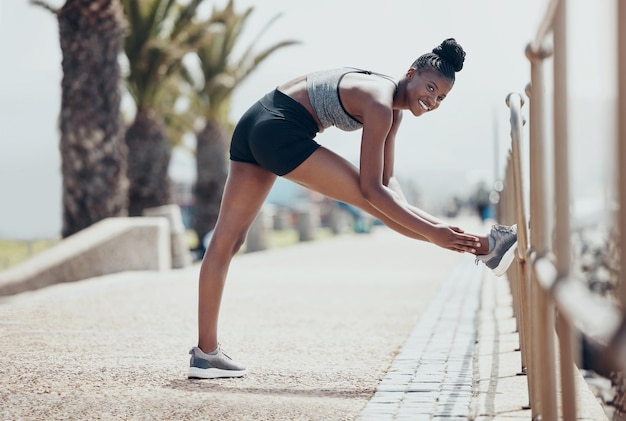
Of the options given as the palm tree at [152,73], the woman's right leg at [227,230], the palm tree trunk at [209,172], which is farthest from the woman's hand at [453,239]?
the palm tree trunk at [209,172]

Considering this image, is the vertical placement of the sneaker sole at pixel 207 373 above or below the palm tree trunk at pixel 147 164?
below

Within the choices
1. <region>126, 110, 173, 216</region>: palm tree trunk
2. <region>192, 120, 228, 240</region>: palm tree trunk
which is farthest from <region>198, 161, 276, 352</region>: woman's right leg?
<region>192, 120, 228, 240</region>: palm tree trunk

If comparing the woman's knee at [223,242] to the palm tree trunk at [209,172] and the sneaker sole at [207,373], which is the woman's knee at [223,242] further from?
the palm tree trunk at [209,172]

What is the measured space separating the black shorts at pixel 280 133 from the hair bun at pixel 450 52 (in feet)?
1.95

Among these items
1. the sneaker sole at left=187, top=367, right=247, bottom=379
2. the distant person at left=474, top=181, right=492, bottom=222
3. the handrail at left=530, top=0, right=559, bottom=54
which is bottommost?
the sneaker sole at left=187, top=367, right=247, bottom=379

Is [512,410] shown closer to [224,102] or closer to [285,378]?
[285,378]

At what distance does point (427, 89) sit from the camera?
3924 millimetres

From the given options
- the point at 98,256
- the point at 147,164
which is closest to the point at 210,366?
the point at 98,256

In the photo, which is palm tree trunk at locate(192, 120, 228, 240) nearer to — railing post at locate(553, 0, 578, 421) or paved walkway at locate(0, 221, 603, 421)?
paved walkway at locate(0, 221, 603, 421)

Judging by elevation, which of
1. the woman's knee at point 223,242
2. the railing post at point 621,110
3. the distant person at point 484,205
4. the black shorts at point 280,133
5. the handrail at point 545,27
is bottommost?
the woman's knee at point 223,242

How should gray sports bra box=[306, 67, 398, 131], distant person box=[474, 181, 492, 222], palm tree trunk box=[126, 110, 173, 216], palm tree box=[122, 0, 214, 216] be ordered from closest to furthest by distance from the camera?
gray sports bra box=[306, 67, 398, 131] → palm tree box=[122, 0, 214, 216] → palm tree trunk box=[126, 110, 173, 216] → distant person box=[474, 181, 492, 222]

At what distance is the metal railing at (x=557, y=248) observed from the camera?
162cm

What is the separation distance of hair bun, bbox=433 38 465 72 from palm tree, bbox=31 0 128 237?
36.6 ft

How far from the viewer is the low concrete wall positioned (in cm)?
996
